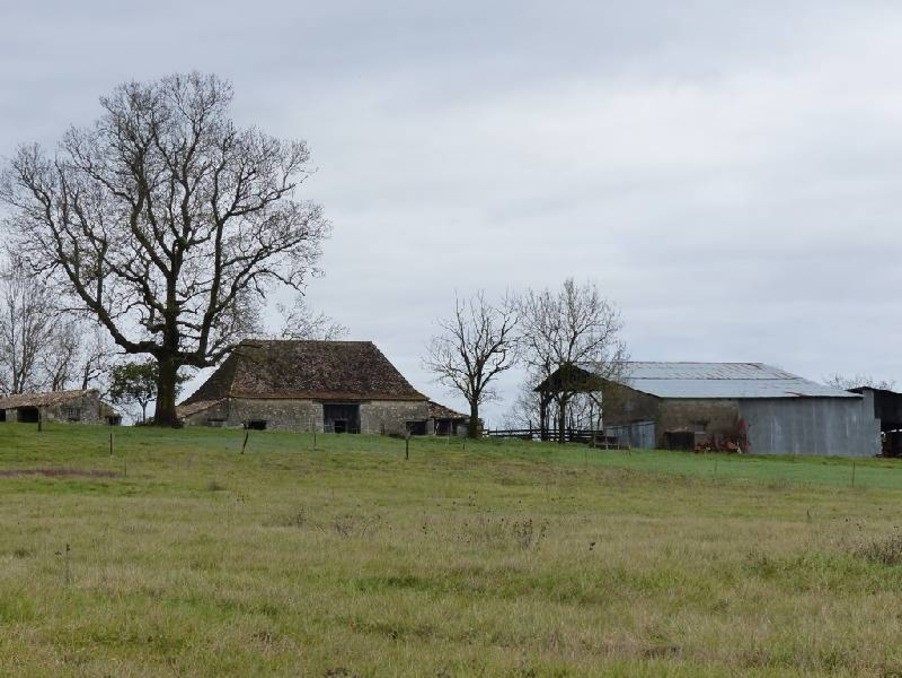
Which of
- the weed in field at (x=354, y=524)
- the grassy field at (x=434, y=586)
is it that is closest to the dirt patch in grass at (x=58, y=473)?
the grassy field at (x=434, y=586)

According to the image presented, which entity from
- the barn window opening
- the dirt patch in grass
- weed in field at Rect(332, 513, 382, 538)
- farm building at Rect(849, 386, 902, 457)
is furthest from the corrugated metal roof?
weed in field at Rect(332, 513, 382, 538)

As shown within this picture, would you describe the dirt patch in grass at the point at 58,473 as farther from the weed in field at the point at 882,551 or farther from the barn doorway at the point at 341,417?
the barn doorway at the point at 341,417

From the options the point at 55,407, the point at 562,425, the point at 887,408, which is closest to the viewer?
the point at 55,407

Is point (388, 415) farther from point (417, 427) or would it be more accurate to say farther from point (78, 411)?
point (78, 411)

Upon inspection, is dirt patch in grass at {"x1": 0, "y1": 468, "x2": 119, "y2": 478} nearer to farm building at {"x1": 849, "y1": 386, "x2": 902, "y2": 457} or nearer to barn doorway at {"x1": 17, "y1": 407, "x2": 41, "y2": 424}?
barn doorway at {"x1": 17, "y1": 407, "x2": 41, "y2": 424}

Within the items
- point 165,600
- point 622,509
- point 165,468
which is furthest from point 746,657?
point 165,468

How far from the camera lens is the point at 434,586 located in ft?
41.9

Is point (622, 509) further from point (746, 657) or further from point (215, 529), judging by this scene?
point (746, 657)

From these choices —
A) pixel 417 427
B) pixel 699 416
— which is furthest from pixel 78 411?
pixel 699 416

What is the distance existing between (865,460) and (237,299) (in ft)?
134

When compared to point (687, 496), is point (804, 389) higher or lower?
higher

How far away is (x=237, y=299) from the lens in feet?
200

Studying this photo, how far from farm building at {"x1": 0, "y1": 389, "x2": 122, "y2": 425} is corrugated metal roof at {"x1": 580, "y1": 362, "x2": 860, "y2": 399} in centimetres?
3806

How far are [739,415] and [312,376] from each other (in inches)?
1253
